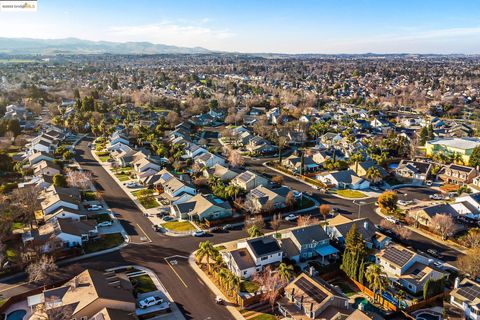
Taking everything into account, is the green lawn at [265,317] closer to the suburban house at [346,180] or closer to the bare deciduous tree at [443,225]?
the bare deciduous tree at [443,225]

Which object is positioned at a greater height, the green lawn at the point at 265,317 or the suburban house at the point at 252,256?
the suburban house at the point at 252,256

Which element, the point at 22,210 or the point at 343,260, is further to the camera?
the point at 22,210

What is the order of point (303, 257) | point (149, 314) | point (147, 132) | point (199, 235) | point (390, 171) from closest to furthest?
1. point (149, 314)
2. point (303, 257)
3. point (199, 235)
4. point (390, 171)
5. point (147, 132)

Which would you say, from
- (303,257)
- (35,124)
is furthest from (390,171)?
(35,124)

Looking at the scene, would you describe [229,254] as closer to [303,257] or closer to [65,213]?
[303,257]

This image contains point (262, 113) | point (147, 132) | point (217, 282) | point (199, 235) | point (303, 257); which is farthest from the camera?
point (262, 113)

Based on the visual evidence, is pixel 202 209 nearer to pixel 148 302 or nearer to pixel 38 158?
pixel 148 302

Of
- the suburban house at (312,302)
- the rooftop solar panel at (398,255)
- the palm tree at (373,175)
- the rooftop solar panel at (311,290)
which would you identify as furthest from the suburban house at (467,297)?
the palm tree at (373,175)
